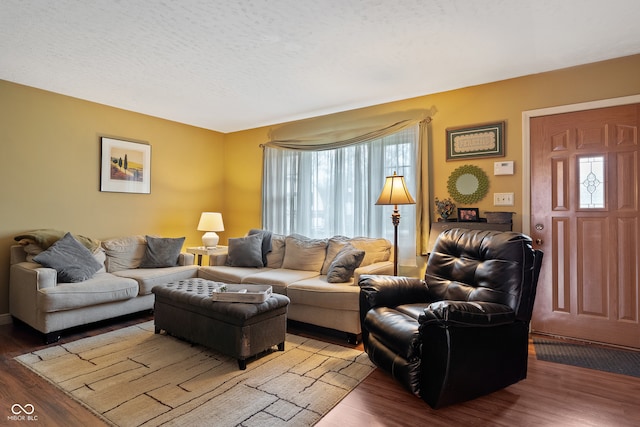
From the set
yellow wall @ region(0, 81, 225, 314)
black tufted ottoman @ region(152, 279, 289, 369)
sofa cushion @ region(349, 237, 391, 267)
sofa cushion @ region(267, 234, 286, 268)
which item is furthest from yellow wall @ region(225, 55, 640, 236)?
yellow wall @ region(0, 81, 225, 314)

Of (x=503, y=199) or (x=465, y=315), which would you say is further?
(x=503, y=199)

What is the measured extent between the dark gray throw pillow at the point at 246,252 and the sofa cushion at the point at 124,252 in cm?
111

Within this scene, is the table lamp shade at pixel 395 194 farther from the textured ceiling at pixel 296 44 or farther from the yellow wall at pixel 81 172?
the yellow wall at pixel 81 172

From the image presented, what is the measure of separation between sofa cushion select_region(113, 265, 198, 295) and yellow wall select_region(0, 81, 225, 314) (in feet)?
2.58

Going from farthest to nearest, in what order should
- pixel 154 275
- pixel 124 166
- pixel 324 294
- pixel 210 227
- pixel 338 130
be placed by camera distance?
pixel 210 227 → pixel 338 130 → pixel 124 166 → pixel 154 275 → pixel 324 294

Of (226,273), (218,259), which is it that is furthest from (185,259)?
(226,273)

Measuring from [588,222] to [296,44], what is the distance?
9.62ft

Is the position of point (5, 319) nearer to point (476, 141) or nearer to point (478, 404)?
point (478, 404)

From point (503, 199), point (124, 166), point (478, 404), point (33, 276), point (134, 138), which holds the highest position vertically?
point (134, 138)

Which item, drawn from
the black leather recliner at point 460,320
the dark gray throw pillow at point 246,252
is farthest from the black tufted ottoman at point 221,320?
the dark gray throw pillow at point 246,252

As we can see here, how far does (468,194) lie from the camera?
3.65 metres

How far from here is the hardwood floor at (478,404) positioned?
197 centimetres

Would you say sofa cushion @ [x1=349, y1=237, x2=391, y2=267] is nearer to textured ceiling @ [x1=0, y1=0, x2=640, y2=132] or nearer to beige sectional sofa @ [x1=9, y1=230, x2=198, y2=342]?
textured ceiling @ [x1=0, y1=0, x2=640, y2=132]

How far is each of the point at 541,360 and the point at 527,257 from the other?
1050 millimetres
